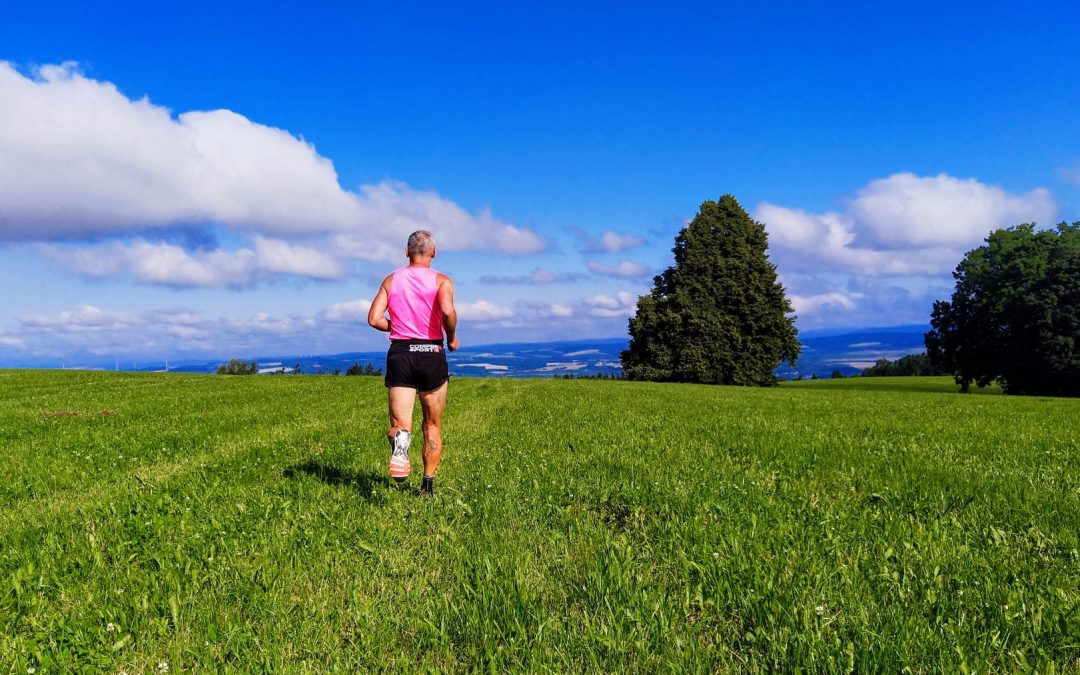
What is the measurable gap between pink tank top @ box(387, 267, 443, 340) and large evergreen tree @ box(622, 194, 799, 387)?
159ft

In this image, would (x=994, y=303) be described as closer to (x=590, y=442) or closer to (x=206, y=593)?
(x=590, y=442)

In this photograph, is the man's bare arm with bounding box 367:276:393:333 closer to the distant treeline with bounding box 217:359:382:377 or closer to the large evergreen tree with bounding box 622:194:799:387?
the distant treeline with bounding box 217:359:382:377

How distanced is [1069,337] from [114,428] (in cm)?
6507

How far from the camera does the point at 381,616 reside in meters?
4.33

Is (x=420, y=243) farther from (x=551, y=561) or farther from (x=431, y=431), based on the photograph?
(x=551, y=561)

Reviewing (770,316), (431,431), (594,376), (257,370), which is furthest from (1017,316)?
(257,370)

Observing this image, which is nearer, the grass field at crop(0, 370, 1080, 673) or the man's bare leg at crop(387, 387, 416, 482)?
the grass field at crop(0, 370, 1080, 673)

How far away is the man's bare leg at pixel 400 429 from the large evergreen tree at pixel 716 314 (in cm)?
4848

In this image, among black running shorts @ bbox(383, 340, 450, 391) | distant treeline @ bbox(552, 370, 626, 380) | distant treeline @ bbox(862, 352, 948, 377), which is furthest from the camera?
distant treeline @ bbox(862, 352, 948, 377)

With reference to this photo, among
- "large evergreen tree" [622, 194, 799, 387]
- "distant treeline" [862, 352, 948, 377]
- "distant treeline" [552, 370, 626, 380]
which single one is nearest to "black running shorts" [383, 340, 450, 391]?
"distant treeline" [552, 370, 626, 380]

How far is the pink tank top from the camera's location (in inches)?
309

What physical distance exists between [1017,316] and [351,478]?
6437 centimetres

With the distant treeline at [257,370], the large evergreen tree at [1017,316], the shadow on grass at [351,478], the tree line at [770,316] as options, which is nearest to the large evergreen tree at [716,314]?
the tree line at [770,316]

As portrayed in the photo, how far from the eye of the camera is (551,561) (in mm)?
5344
